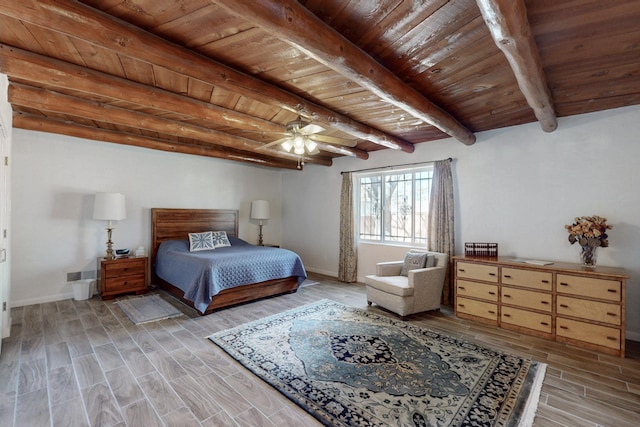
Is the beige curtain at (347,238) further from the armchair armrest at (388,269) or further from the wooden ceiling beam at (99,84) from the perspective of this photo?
the wooden ceiling beam at (99,84)

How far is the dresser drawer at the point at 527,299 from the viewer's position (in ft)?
10.6

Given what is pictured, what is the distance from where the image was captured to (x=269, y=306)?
4223mm

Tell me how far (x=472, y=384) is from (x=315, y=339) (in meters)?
1.51

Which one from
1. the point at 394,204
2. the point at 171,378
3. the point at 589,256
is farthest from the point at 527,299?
the point at 171,378

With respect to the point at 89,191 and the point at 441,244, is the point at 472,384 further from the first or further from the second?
the point at 89,191

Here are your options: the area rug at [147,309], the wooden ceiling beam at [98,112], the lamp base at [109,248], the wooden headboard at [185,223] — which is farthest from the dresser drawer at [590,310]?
the lamp base at [109,248]

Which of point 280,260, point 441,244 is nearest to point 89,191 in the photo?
point 280,260

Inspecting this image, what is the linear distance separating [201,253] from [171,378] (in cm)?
254

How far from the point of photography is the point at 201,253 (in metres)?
4.72

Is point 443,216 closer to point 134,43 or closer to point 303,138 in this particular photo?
point 303,138

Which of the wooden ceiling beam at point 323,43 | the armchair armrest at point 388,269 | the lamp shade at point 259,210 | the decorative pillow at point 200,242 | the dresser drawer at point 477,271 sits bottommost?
the armchair armrest at point 388,269

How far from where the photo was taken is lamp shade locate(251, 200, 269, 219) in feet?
21.3

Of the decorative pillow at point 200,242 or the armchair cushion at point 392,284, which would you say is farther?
the decorative pillow at point 200,242

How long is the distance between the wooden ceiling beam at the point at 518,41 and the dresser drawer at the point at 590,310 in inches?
83.4
